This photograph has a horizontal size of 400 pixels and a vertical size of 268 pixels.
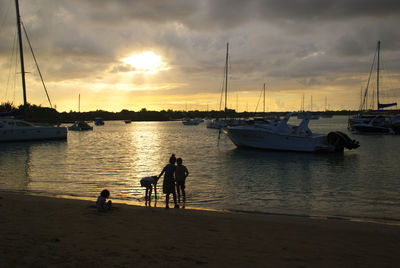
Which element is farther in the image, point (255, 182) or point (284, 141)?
point (284, 141)

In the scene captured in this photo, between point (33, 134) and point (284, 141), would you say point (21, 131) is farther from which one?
point (284, 141)

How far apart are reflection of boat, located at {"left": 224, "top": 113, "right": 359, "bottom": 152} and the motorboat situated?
2812 centimetres

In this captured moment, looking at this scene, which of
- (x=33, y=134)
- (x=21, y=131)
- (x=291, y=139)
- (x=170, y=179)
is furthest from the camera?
(x=33, y=134)

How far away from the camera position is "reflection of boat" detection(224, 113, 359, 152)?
3064 cm

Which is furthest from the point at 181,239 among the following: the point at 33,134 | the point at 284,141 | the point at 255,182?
the point at 33,134

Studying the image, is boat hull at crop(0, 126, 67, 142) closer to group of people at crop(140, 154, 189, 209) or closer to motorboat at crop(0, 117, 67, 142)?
motorboat at crop(0, 117, 67, 142)

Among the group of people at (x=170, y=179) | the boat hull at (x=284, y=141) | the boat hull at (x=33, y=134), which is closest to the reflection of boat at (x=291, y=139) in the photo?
the boat hull at (x=284, y=141)

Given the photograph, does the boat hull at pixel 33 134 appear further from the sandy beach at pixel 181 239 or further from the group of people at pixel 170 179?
the group of people at pixel 170 179

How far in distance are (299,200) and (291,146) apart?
18203 mm

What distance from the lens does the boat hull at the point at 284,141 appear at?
3059 centimetres

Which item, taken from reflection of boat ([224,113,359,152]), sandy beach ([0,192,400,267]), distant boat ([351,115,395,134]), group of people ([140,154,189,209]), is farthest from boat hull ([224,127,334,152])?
distant boat ([351,115,395,134])

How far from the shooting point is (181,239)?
765 centimetres

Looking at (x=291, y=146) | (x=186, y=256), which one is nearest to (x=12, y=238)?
(x=186, y=256)

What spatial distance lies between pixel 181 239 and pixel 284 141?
24.8m
